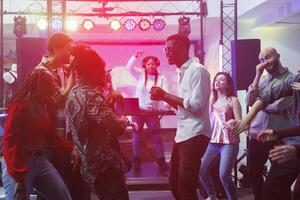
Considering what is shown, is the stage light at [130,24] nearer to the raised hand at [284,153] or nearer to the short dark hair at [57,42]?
the short dark hair at [57,42]

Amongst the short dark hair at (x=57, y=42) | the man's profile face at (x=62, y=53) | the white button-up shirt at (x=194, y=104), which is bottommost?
the white button-up shirt at (x=194, y=104)

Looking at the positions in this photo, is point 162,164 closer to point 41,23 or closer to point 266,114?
point 266,114

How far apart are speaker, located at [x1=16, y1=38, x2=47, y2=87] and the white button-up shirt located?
8.90 ft

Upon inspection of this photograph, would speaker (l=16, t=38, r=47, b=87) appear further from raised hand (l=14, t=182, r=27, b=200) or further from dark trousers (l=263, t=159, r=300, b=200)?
dark trousers (l=263, t=159, r=300, b=200)

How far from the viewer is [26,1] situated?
32.2ft

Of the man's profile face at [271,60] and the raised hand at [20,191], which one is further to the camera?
the man's profile face at [271,60]

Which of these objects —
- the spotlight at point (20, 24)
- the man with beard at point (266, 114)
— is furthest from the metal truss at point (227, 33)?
the man with beard at point (266, 114)

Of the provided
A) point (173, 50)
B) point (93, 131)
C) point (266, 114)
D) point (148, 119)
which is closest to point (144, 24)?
point (148, 119)

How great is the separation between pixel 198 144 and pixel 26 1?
7552 millimetres

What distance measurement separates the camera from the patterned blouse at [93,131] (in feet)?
8.27

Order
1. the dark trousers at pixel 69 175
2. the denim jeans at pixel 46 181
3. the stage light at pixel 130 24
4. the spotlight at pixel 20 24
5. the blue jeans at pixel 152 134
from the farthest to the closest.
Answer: the stage light at pixel 130 24, the spotlight at pixel 20 24, the blue jeans at pixel 152 134, the dark trousers at pixel 69 175, the denim jeans at pixel 46 181

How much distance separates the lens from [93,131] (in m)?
2.57

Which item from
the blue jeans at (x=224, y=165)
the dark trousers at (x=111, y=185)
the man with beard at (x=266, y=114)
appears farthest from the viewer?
the blue jeans at (x=224, y=165)

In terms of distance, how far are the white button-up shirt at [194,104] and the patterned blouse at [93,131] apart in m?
0.89
